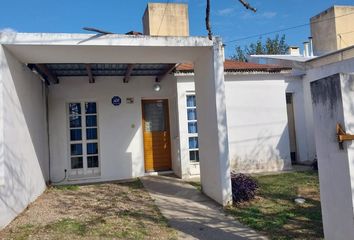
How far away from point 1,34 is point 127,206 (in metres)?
4.31

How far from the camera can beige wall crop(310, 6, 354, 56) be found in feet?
60.8

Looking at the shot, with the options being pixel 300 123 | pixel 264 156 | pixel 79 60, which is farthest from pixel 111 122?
pixel 300 123

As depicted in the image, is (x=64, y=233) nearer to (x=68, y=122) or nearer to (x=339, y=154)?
(x=339, y=154)

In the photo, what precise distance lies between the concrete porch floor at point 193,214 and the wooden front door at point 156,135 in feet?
5.82

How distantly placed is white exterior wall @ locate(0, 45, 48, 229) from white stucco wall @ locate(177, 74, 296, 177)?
588 cm

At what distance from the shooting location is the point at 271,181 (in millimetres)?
9117

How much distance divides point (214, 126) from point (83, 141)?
5262mm

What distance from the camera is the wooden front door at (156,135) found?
11281mm

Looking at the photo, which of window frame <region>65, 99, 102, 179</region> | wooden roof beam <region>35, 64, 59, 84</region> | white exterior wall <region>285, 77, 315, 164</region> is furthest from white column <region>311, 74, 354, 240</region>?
white exterior wall <region>285, 77, 315, 164</region>

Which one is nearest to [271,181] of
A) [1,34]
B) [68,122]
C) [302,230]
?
[302,230]

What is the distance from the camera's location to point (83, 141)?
10.7 metres

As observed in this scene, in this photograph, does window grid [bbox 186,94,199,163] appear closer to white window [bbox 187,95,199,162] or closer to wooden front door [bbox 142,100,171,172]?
white window [bbox 187,95,199,162]

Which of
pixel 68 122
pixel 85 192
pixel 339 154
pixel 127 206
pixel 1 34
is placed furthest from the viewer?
pixel 68 122

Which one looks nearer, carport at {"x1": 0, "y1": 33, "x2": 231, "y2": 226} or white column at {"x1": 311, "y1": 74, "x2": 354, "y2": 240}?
white column at {"x1": 311, "y1": 74, "x2": 354, "y2": 240}
